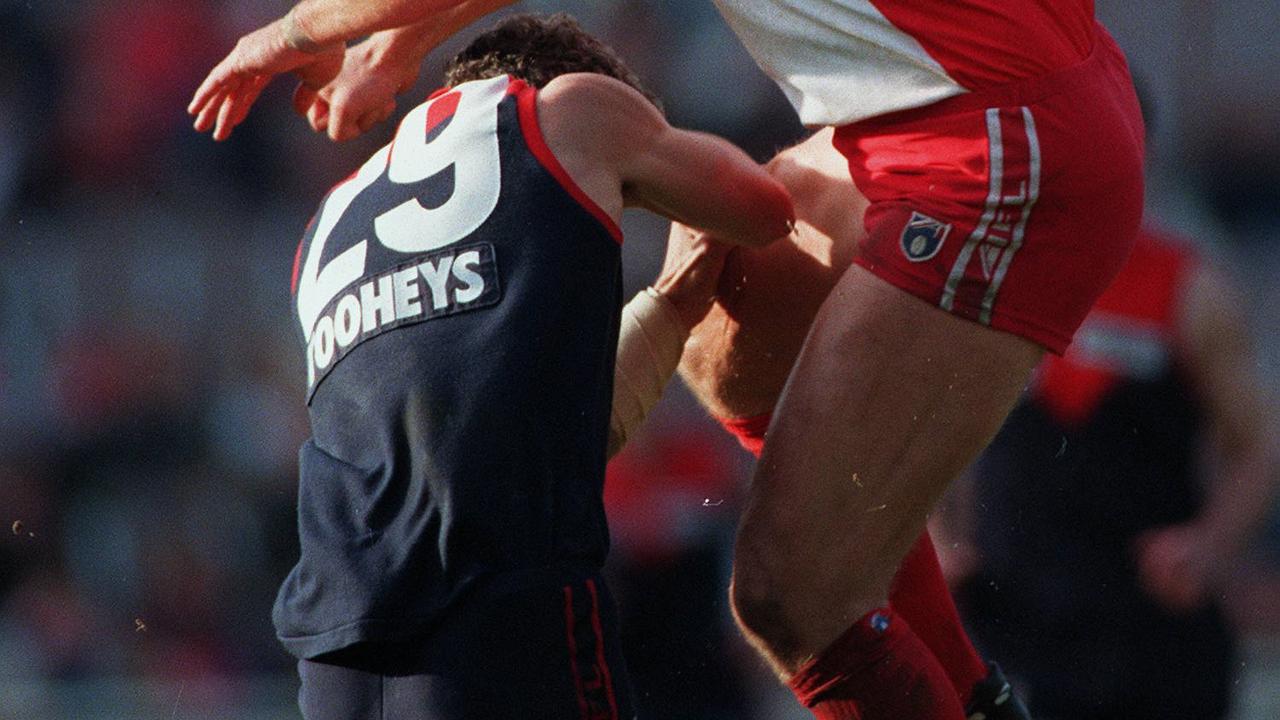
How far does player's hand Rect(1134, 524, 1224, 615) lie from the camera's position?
3.51 meters

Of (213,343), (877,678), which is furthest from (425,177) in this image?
(213,343)

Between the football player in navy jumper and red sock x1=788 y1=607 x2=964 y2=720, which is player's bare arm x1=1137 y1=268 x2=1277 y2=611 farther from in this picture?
the football player in navy jumper

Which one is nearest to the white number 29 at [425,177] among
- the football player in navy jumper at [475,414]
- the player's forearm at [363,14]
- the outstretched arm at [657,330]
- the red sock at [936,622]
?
the football player in navy jumper at [475,414]

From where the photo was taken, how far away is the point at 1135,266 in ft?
11.5

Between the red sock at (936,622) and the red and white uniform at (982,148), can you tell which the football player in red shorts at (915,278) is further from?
the red sock at (936,622)

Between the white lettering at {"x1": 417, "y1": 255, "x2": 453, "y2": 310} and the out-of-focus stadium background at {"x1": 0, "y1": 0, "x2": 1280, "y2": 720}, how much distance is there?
254 centimetres

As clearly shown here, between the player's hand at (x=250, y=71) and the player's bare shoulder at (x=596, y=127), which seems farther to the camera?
the player's hand at (x=250, y=71)

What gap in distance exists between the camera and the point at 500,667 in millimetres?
1941

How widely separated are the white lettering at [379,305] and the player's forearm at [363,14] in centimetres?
46

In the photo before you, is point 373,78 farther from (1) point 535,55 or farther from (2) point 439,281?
(2) point 439,281

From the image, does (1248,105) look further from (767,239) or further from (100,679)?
(100,679)

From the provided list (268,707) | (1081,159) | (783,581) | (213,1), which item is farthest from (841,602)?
(213,1)

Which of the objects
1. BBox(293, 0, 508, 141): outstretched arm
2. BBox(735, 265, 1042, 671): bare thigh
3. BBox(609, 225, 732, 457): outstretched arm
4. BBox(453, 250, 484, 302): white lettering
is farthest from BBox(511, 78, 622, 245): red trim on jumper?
BBox(293, 0, 508, 141): outstretched arm

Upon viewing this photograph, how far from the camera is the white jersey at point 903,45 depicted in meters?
2.18
